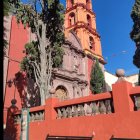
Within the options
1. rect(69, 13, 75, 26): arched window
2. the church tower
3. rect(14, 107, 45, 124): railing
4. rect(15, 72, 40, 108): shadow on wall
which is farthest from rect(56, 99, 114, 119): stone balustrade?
rect(69, 13, 75, 26): arched window

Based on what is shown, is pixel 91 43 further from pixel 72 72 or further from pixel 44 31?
pixel 44 31

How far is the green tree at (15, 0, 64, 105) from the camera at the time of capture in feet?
47.9

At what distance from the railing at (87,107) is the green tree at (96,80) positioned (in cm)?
1683

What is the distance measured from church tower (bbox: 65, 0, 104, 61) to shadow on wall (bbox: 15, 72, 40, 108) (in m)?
9.36

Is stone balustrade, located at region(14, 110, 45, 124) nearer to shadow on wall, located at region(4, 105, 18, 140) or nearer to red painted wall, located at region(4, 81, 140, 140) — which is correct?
shadow on wall, located at region(4, 105, 18, 140)

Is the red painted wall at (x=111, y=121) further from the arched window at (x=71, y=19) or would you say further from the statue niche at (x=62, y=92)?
the arched window at (x=71, y=19)

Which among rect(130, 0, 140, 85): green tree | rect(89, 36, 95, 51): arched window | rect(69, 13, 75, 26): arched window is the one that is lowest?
rect(130, 0, 140, 85): green tree

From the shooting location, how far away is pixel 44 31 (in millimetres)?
14711

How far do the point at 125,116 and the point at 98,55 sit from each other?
75.4 ft

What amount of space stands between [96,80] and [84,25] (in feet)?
22.6

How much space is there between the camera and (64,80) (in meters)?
22.7

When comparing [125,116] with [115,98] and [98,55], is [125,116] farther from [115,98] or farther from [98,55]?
[98,55]

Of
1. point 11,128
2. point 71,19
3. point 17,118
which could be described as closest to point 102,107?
point 17,118

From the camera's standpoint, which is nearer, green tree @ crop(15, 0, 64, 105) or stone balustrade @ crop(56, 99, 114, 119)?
stone balustrade @ crop(56, 99, 114, 119)
